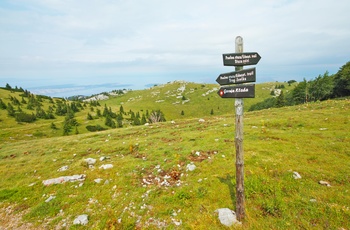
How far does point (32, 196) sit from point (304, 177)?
1601cm

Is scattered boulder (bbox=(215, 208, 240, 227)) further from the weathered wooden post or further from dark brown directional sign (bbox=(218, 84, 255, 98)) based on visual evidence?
dark brown directional sign (bbox=(218, 84, 255, 98))

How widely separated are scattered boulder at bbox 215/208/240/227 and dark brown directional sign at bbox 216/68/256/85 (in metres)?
5.55

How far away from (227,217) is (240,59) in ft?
21.4

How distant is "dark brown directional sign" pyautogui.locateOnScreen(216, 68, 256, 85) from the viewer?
6215mm

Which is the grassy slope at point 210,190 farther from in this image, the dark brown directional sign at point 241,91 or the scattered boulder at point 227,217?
the dark brown directional sign at point 241,91

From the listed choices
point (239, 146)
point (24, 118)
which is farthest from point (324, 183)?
point (24, 118)

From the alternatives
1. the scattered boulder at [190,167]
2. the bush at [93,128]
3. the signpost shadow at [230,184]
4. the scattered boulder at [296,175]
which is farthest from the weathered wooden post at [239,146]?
the bush at [93,128]

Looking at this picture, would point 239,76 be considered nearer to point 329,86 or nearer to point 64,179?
point 64,179

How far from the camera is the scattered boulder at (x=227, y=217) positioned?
268 inches

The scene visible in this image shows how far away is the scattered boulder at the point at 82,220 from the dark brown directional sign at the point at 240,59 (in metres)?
9.37

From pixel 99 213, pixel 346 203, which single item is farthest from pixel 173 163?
pixel 346 203

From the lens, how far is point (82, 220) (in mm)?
7762

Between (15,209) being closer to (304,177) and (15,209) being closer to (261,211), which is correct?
(261,211)

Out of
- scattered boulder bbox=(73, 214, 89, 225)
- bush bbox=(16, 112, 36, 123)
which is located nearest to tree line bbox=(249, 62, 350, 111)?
scattered boulder bbox=(73, 214, 89, 225)
